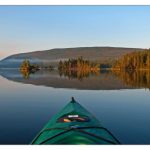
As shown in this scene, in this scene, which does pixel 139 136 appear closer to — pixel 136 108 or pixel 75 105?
pixel 75 105

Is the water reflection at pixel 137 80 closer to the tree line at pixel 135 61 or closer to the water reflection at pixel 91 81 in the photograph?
the water reflection at pixel 91 81

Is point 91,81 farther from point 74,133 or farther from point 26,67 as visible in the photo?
point 26,67

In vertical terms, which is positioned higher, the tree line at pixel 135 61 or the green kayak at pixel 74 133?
the tree line at pixel 135 61

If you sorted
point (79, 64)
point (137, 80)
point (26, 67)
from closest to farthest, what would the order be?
point (137, 80) < point (79, 64) < point (26, 67)

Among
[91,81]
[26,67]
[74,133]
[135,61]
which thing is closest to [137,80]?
[91,81]

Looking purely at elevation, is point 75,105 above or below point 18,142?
above

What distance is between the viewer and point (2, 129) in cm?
1081

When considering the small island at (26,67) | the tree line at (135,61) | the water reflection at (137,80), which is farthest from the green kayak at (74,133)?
the tree line at (135,61)

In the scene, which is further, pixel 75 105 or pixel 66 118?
pixel 75 105

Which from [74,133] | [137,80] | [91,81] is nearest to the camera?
[74,133]

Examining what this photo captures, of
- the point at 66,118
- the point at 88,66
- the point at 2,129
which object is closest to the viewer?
the point at 66,118

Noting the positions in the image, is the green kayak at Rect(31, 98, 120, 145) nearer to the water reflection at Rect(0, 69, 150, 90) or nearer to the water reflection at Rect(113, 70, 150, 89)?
the water reflection at Rect(0, 69, 150, 90)

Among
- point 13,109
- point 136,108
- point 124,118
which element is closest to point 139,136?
point 124,118
